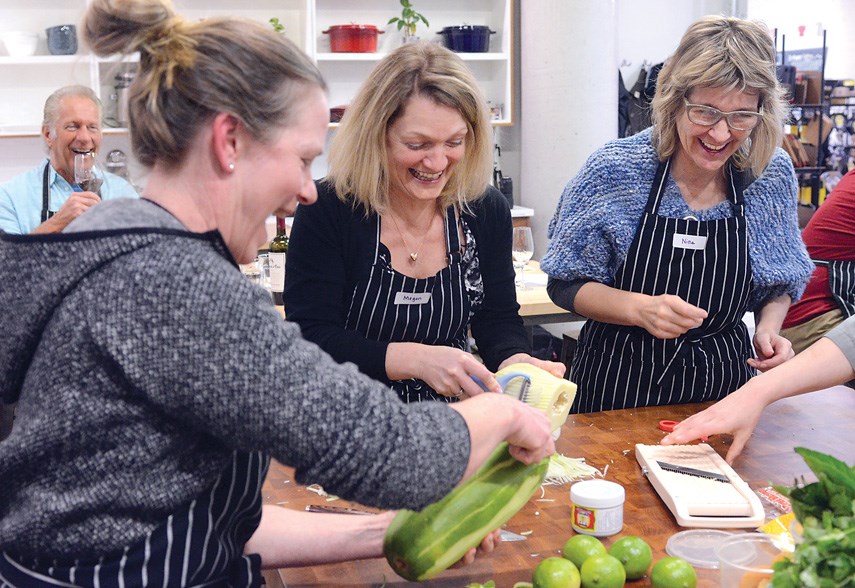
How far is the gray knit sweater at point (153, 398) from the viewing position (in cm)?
108

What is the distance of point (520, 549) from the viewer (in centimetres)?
170

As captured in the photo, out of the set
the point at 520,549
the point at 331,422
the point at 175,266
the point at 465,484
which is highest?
the point at 175,266

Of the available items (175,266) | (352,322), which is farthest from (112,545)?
(352,322)

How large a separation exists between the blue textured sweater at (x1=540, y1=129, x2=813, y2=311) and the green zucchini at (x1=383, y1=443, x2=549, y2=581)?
1.31m

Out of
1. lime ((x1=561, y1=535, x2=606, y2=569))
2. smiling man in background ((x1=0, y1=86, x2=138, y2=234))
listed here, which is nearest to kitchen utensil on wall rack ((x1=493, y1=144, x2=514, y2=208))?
smiling man in background ((x1=0, y1=86, x2=138, y2=234))

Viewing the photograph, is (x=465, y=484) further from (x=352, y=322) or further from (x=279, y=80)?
(x=352, y=322)

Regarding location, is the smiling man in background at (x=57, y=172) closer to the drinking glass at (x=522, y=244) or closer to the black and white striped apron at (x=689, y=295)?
the drinking glass at (x=522, y=244)

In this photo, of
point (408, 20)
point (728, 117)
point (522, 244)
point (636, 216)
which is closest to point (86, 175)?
point (522, 244)

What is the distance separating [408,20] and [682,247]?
4.48 m

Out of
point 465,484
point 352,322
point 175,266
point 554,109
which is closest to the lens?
point 175,266

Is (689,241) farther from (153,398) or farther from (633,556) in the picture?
(153,398)

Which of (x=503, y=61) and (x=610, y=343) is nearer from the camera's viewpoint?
(x=610, y=343)

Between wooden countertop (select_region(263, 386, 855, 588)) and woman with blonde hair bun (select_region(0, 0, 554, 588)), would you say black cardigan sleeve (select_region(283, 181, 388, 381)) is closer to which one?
wooden countertop (select_region(263, 386, 855, 588))

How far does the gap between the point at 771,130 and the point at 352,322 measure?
1301mm
